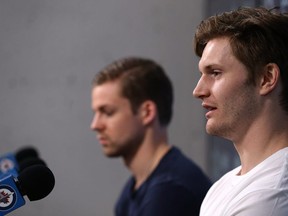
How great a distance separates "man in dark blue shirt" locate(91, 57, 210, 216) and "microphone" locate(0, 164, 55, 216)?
2.61ft

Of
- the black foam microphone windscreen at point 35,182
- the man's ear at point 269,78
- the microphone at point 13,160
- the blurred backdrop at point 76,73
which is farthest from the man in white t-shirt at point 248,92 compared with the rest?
the blurred backdrop at point 76,73

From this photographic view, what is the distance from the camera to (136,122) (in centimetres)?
180

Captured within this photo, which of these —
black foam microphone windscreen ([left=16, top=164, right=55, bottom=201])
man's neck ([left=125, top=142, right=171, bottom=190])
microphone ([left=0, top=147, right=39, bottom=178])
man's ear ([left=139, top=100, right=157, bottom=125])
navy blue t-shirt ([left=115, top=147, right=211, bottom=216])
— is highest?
microphone ([left=0, top=147, right=39, bottom=178])

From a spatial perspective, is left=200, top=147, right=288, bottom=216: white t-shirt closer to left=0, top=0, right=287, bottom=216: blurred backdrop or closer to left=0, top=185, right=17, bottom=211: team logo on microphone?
left=0, top=185, right=17, bottom=211: team logo on microphone

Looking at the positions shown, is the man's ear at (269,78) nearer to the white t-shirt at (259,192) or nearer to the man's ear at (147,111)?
the white t-shirt at (259,192)

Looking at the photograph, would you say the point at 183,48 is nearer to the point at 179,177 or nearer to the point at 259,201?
the point at 179,177

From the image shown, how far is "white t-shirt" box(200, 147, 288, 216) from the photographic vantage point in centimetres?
85

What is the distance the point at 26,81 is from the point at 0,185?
180cm

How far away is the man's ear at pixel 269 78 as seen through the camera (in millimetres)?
969

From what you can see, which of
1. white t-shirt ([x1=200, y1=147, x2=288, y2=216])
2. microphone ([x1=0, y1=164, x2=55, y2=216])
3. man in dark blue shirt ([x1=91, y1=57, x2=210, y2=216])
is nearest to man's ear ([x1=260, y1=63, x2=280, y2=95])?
white t-shirt ([x1=200, y1=147, x2=288, y2=216])

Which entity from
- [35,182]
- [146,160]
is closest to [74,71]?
[146,160]

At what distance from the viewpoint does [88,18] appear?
2.54m

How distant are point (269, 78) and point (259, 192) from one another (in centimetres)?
22

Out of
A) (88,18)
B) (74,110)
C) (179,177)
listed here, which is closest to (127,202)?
(179,177)
